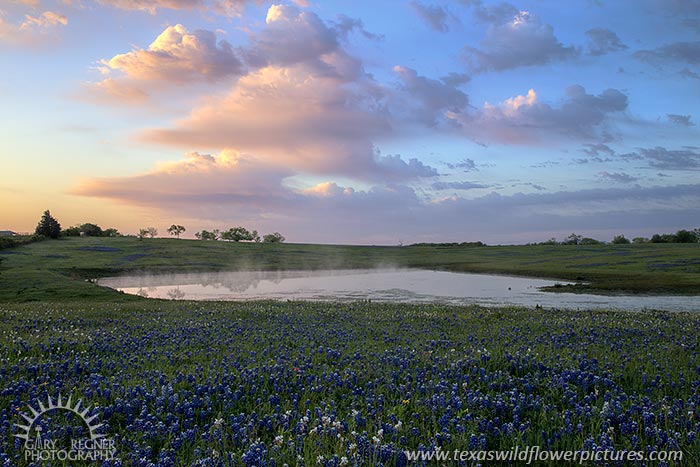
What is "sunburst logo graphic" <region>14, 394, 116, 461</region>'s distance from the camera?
521cm

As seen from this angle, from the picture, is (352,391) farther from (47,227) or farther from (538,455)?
(47,227)

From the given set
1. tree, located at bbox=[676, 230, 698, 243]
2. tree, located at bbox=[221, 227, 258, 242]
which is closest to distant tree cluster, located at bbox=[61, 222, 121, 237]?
tree, located at bbox=[221, 227, 258, 242]

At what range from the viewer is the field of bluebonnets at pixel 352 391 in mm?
5449

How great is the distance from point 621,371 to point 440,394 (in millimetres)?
4363

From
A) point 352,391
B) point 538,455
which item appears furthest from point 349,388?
point 538,455

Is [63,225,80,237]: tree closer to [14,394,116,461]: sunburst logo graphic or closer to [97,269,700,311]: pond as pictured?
[97,269,700,311]: pond

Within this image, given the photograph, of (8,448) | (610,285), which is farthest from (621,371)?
(610,285)

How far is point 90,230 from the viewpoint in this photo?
13162 centimetres

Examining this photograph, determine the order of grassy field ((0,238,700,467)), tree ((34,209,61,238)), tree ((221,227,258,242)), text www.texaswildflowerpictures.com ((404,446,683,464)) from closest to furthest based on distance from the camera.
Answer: text www.texaswildflowerpictures.com ((404,446,683,464)), grassy field ((0,238,700,467)), tree ((34,209,61,238)), tree ((221,227,258,242))

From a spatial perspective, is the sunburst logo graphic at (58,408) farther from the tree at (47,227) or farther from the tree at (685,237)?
the tree at (685,237)

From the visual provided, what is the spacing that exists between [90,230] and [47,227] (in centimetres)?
3119

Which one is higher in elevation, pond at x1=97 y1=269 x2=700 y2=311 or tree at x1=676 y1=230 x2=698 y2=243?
tree at x1=676 y1=230 x2=698 y2=243

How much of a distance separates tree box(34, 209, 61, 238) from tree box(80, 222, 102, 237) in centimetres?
2633

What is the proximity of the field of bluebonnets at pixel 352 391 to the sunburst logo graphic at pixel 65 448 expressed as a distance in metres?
0.14
